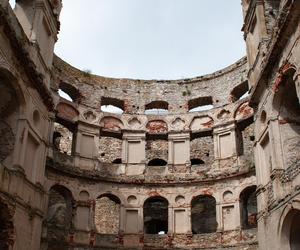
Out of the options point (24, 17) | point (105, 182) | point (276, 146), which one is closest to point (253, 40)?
point (276, 146)

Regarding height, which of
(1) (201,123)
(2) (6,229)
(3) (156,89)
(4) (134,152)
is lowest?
(2) (6,229)

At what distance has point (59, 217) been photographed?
891 inches

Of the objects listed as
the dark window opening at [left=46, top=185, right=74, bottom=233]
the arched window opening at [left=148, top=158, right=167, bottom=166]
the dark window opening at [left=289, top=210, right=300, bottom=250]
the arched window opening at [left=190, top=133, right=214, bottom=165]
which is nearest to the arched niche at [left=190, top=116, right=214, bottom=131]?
the arched window opening at [left=190, top=133, right=214, bottom=165]

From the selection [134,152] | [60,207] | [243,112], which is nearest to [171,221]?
[134,152]

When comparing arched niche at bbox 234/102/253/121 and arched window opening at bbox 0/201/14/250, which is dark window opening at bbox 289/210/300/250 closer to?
arched window opening at bbox 0/201/14/250

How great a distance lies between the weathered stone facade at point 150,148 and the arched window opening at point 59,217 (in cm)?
6

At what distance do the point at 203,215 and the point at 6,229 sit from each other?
13686 mm

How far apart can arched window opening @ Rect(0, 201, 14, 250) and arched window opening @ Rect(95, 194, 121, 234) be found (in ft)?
41.7

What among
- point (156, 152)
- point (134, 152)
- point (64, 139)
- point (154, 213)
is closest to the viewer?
point (134, 152)

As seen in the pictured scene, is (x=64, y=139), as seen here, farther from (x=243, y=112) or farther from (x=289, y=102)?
(x=289, y=102)

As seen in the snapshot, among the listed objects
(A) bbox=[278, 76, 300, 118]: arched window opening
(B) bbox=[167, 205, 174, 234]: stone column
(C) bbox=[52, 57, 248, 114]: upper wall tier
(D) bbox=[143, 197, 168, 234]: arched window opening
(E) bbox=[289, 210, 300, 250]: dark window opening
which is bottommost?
(E) bbox=[289, 210, 300, 250]: dark window opening

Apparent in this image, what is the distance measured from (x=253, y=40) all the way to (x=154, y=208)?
11.6m

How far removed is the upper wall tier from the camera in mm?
22953

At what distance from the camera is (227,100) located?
22.9 m
